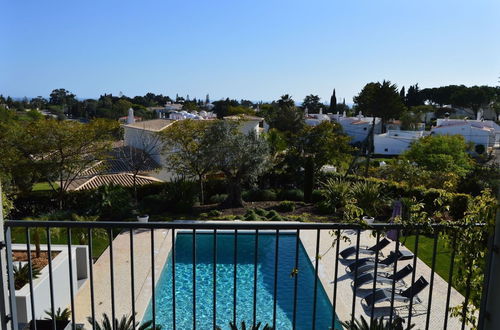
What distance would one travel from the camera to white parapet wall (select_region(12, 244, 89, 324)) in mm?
6039

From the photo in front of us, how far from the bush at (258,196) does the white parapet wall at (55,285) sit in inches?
378

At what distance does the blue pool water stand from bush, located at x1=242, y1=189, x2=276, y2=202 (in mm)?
4994

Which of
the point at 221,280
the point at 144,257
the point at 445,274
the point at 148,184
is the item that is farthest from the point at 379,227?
the point at 148,184

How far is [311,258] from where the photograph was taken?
10.8 metres

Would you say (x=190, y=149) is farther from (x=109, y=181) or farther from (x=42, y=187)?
(x=42, y=187)

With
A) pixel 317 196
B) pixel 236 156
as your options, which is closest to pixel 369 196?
pixel 317 196

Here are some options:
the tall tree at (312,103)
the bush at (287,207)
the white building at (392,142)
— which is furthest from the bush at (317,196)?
the tall tree at (312,103)

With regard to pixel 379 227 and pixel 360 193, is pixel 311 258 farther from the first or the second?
pixel 379 227

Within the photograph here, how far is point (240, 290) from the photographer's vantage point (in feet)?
29.4

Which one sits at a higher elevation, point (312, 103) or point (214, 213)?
point (312, 103)

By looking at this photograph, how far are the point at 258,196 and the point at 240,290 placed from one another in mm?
8947

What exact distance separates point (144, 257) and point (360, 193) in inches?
308

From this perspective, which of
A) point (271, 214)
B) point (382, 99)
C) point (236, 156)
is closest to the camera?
point (271, 214)

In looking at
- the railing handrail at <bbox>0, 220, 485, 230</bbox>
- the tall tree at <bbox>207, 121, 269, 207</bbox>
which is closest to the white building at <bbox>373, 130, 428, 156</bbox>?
the tall tree at <bbox>207, 121, 269, 207</bbox>
